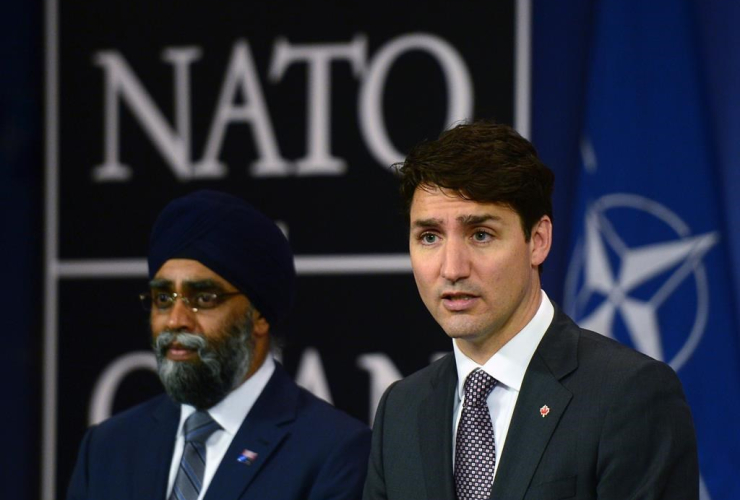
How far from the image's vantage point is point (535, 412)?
7.50 feet

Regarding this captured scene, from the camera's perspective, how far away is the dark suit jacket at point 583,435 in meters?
2.16

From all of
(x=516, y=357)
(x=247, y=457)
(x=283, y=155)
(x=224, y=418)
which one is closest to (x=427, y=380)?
(x=516, y=357)

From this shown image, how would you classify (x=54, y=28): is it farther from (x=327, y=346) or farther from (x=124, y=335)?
(x=327, y=346)

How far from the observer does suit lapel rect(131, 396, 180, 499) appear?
119 inches

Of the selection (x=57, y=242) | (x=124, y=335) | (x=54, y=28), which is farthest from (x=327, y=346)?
(x=54, y=28)

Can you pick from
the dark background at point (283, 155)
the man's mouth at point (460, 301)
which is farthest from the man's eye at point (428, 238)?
the dark background at point (283, 155)

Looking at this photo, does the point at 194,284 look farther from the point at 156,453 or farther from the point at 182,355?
the point at 156,453

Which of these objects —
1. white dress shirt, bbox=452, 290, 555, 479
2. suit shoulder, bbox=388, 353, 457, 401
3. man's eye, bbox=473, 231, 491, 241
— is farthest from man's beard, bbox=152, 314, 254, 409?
man's eye, bbox=473, 231, 491, 241

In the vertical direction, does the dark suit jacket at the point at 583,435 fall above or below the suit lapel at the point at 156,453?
above

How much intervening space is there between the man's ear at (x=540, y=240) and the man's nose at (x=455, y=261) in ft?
0.54

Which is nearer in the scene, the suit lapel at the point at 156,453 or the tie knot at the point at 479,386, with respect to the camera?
the tie knot at the point at 479,386

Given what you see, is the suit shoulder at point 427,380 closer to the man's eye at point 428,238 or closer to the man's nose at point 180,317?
the man's eye at point 428,238

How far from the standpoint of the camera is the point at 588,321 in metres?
3.81

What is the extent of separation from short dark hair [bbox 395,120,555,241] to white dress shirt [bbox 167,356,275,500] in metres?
0.95
